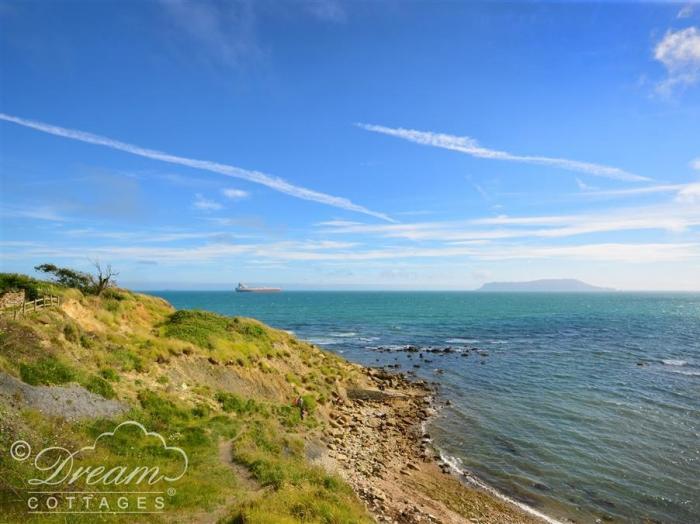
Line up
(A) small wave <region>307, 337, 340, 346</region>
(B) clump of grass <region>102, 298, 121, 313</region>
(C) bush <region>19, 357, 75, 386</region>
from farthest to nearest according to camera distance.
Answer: (A) small wave <region>307, 337, 340, 346</region> → (B) clump of grass <region>102, 298, 121, 313</region> → (C) bush <region>19, 357, 75, 386</region>

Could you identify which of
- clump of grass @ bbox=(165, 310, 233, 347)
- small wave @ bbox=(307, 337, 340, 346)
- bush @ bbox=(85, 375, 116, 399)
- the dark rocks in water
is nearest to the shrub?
bush @ bbox=(85, 375, 116, 399)

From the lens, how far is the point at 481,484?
23.8 metres

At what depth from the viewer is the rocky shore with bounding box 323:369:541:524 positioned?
19031 millimetres

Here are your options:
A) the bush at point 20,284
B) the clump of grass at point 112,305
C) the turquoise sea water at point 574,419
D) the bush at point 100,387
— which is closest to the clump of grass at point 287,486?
the bush at point 100,387

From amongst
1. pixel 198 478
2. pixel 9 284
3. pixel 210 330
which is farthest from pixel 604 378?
pixel 9 284

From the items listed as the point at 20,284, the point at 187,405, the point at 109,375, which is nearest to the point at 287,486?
the point at 187,405

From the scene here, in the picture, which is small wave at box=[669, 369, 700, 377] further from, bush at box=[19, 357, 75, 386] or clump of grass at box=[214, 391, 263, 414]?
bush at box=[19, 357, 75, 386]

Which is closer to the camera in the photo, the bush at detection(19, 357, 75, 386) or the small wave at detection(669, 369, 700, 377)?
the bush at detection(19, 357, 75, 386)

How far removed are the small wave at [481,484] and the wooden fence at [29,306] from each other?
92.4 feet

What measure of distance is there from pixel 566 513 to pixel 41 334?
30369 millimetres

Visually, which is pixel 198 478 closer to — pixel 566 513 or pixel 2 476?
pixel 2 476

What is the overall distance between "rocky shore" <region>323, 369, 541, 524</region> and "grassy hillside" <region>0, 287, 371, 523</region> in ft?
5.70

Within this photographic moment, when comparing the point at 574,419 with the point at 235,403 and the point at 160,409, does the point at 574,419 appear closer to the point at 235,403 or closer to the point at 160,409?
the point at 235,403

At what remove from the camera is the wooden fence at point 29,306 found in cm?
2339
